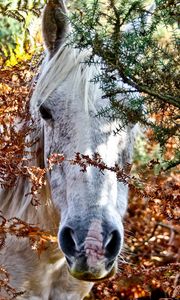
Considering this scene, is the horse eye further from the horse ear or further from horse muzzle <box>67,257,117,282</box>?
horse muzzle <box>67,257,117,282</box>

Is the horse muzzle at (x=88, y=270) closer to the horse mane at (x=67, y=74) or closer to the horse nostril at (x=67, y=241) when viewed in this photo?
the horse nostril at (x=67, y=241)

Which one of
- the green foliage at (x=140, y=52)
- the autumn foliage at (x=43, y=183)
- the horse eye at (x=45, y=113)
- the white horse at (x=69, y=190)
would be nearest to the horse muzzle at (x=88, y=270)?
→ the white horse at (x=69, y=190)

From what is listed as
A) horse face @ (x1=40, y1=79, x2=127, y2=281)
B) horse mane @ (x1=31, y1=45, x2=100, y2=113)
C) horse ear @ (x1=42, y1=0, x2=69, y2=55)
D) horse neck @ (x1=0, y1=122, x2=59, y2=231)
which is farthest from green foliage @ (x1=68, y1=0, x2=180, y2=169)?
horse neck @ (x1=0, y1=122, x2=59, y2=231)

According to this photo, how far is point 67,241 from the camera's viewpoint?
10.6 feet

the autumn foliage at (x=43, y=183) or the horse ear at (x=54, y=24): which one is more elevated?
the horse ear at (x=54, y=24)

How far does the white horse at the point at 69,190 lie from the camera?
10.5ft

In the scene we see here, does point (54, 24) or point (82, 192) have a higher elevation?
point (54, 24)

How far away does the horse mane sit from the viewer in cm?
383

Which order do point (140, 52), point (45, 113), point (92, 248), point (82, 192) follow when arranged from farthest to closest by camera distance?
1. point (45, 113)
2. point (82, 192)
3. point (92, 248)
4. point (140, 52)

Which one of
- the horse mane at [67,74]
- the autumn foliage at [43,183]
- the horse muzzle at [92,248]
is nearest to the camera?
the horse muzzle at [92,248]

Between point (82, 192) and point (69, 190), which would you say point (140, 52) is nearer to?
point (82, 192)

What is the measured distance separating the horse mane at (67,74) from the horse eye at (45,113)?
1.7 inches

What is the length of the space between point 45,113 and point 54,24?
60 cm

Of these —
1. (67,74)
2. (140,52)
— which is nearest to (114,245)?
(140,52)
